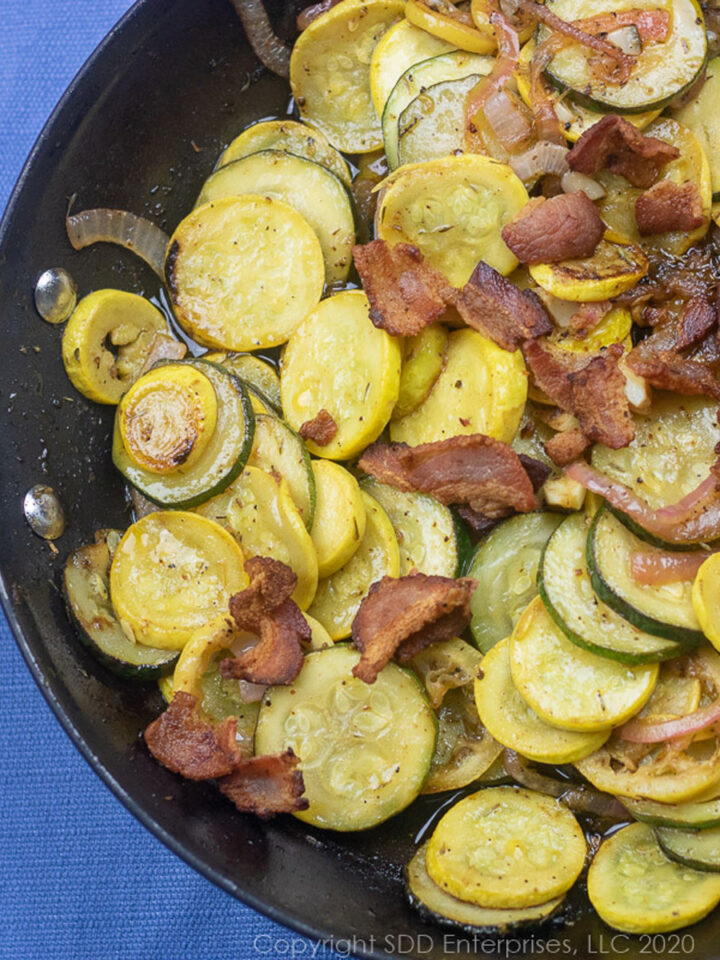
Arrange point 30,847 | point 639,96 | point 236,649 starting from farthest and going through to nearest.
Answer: point 30,847 < point 639,96 < point 236,649

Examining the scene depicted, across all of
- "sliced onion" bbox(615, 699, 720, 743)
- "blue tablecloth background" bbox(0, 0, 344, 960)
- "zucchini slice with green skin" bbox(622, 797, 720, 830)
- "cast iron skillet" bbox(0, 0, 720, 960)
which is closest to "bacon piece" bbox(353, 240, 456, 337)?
"cast iron skillet" bbox(0, 0, 720, 960)

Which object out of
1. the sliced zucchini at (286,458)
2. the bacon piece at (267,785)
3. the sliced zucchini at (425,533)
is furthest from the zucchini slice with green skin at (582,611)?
the bacon piece at (267,785)

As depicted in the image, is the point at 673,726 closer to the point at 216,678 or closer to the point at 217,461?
the point at 216,678

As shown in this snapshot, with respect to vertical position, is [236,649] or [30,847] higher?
[236,649]

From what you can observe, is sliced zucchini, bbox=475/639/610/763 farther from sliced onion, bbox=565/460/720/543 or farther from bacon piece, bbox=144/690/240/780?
bacon piece, bbox=144/690/240/780

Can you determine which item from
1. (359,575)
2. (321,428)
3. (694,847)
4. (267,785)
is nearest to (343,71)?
(321,428)

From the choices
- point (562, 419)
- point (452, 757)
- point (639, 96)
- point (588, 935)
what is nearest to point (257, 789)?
point (452, 757)

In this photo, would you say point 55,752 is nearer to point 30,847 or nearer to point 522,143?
point 30,847
